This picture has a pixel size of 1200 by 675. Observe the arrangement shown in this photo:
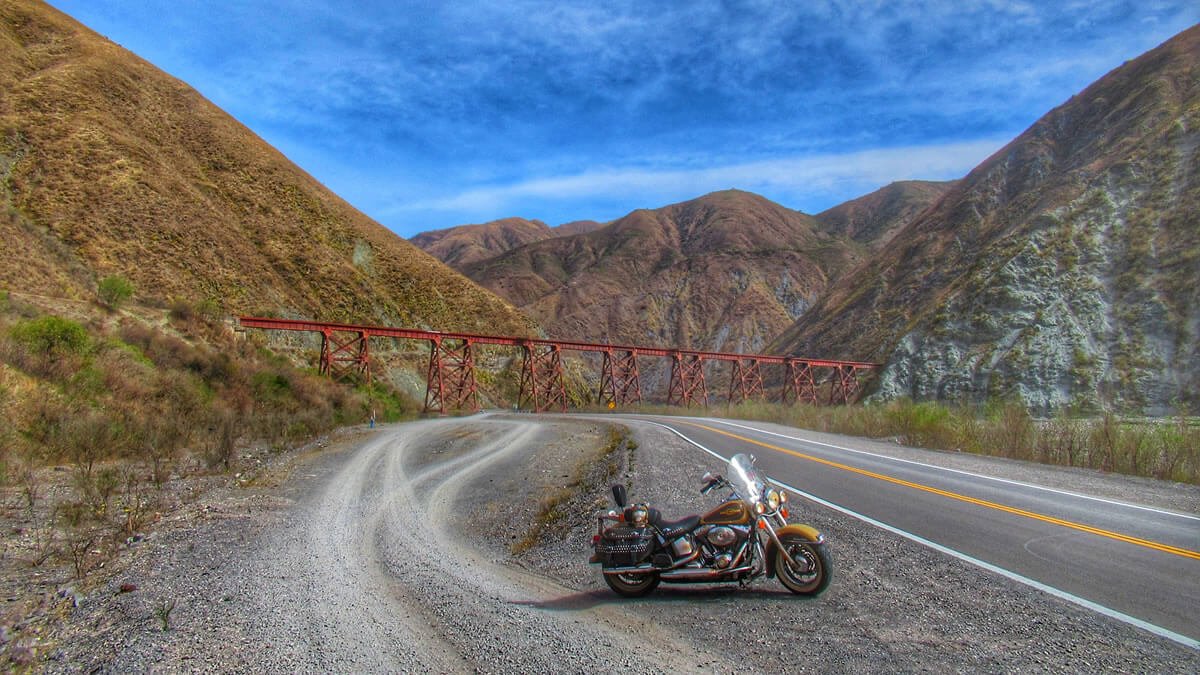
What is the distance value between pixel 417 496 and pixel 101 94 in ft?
147

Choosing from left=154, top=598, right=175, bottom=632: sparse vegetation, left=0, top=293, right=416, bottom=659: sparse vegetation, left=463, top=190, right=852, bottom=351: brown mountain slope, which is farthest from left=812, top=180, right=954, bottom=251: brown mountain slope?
left=154, top=598, right=175, bottom=632: sparse vegetation

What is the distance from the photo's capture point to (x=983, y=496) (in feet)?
26.9

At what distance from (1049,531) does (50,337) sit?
1875 cm

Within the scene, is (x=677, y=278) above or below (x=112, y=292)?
above

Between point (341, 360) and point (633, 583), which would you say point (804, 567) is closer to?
point (633, 583)

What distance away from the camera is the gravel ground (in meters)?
3.84

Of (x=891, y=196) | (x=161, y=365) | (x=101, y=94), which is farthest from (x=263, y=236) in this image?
(x=891, y=196)

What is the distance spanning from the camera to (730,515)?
16.4 feet

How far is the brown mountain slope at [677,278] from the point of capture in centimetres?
10131

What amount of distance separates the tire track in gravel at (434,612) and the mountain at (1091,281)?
30.3 metres

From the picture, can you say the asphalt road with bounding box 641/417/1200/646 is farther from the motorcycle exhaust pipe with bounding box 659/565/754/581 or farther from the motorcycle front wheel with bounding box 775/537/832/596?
the motorcycle exhaust pipe with bounding box 659/565/754/581

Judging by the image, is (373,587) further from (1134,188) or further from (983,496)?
(1134,188)

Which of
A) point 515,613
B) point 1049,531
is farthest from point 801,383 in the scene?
point 515,613

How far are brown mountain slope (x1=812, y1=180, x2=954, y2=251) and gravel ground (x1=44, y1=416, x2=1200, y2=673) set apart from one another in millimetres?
134327
